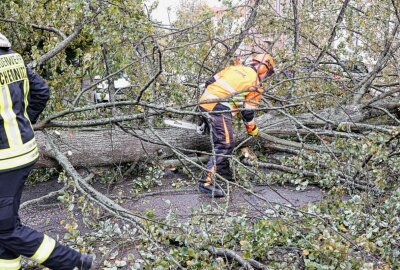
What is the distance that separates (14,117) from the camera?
2375mm

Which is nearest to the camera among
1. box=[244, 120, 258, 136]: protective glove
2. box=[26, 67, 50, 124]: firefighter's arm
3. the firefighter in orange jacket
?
box=[26, 67, 50, 124]: firefighter's arm

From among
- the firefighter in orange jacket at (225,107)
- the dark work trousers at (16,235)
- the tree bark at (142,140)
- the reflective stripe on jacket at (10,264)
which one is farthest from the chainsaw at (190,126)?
the reflective stripe on jacket at (10,264)

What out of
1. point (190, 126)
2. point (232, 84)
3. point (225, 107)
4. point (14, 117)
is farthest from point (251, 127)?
point (14, 117)

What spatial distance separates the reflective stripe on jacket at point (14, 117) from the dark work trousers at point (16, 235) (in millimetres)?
73

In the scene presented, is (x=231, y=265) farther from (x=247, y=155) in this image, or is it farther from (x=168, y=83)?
(x=168, y=83)

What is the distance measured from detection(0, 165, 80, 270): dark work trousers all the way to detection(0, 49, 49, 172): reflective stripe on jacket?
73mm

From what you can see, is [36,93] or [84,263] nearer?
[84,263]

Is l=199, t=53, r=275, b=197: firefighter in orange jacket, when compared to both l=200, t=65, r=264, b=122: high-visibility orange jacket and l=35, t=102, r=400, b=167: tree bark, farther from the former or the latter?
l=35, t=102, r=400, b=167: tree bark

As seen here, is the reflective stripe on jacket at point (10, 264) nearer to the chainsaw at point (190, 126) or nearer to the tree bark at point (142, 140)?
the tree bark at point (142, 140)

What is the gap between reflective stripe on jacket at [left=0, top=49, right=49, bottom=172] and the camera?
7.64 ft

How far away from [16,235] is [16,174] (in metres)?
0.33

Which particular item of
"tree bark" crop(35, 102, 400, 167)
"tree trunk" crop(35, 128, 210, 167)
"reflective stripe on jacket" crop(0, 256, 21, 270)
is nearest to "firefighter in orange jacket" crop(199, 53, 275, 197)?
"tree bark" crop(35, 102, 400, 167)

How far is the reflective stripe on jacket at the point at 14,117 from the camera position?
2.33 m

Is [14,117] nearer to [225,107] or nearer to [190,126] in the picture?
[225,107]
